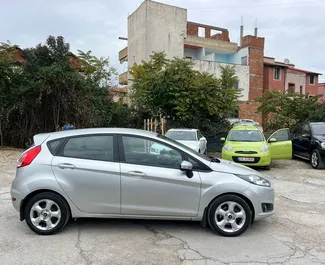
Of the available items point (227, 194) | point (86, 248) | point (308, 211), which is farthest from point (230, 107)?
point (86, 248)

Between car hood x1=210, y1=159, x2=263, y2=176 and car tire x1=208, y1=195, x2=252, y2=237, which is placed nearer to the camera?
car tire x1=208, y1=195, x2=252, y2=237

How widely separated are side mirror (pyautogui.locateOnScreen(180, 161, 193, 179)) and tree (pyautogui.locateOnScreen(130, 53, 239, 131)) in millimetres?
11615

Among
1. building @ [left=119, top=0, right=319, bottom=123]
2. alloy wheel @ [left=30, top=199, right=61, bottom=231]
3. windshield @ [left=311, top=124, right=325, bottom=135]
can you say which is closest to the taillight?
alloy wheel @ [left=30, top=199, right=61, bottom=231]

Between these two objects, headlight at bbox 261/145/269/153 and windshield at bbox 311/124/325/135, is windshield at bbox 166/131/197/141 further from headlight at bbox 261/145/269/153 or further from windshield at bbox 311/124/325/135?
windshield at bbox 311/124/325/135

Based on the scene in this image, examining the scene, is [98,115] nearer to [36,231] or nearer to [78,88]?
[78,88]

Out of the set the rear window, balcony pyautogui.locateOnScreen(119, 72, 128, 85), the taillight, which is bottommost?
the taillight

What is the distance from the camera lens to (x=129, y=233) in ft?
15.8

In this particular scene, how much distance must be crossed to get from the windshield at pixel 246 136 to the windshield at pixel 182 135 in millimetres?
1525

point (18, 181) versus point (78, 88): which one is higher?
point (78, 88)

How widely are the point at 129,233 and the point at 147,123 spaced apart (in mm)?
12703

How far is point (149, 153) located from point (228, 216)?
150cm

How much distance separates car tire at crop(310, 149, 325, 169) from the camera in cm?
1117

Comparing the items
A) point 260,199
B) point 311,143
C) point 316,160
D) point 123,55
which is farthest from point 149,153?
point 123,55

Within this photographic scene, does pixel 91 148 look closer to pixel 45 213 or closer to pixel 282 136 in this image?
pixel 45 213
